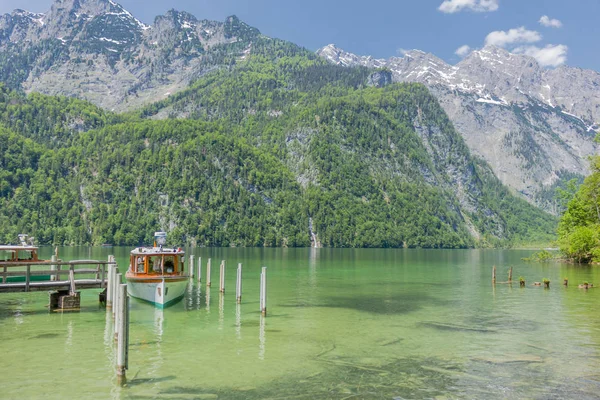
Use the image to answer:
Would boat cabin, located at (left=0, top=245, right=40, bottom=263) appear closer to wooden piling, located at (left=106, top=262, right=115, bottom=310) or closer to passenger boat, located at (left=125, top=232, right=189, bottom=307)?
wooden piling, located at (left=106, top=262, right=115, bottom=310)

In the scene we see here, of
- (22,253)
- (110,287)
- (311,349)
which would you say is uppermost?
(22,253)

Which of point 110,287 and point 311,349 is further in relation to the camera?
point 110,287

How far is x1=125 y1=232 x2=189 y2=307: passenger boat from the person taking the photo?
4191 centimetres

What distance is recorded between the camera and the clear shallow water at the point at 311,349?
20734 mm

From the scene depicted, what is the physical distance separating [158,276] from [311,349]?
19.0 meters

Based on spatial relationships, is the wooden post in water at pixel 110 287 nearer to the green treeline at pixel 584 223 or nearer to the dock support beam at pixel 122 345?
the dock support beam at pixel 122 345

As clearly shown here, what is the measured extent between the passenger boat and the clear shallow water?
4.43 feet

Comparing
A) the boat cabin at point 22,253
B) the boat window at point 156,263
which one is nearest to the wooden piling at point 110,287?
the boat window at point 156,263

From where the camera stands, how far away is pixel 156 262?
4438 centimetres

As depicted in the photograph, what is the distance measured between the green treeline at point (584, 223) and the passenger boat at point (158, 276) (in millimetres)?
79952

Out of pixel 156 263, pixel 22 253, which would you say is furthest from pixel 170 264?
pixel 22 253

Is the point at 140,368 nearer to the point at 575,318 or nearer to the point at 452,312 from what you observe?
the point at 452,312

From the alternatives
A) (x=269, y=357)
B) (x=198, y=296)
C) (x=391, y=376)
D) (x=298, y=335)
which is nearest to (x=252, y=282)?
(x=198, y=296)

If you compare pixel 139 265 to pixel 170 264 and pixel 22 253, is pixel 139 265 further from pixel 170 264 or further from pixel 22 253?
pixel 22 253
